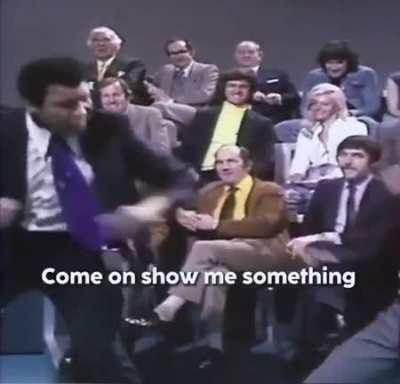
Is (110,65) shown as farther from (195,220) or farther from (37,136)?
(195,220)

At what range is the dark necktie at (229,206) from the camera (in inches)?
110

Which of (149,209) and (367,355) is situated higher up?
(149,209)

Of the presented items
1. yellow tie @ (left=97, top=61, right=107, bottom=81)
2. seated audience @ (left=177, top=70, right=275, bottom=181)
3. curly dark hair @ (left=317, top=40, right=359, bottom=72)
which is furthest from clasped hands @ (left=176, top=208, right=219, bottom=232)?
curly dark hair @ (left=317, top=40, right=359, bottom=72)

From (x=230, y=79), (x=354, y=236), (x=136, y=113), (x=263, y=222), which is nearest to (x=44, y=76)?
(x=136, y=113)

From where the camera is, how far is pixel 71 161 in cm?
277

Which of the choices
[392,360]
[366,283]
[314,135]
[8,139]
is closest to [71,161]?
[8,139]

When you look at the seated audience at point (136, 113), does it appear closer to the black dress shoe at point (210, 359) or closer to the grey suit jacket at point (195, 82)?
the grey suit jacket at point (195, 82)

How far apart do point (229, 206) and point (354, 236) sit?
377mm

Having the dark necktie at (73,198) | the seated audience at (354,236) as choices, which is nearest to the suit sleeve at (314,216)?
the seated audience at (354,236)

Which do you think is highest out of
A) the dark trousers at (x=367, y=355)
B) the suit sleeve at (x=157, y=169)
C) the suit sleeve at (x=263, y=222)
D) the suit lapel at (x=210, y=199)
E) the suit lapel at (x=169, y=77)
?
the suit lapel at (x=169, y=77)

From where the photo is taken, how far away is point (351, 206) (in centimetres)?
280

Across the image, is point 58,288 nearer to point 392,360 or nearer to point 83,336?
point 83,336

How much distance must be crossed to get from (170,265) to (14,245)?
45 centimetres

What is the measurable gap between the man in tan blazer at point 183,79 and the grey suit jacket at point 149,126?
0.05 meters
